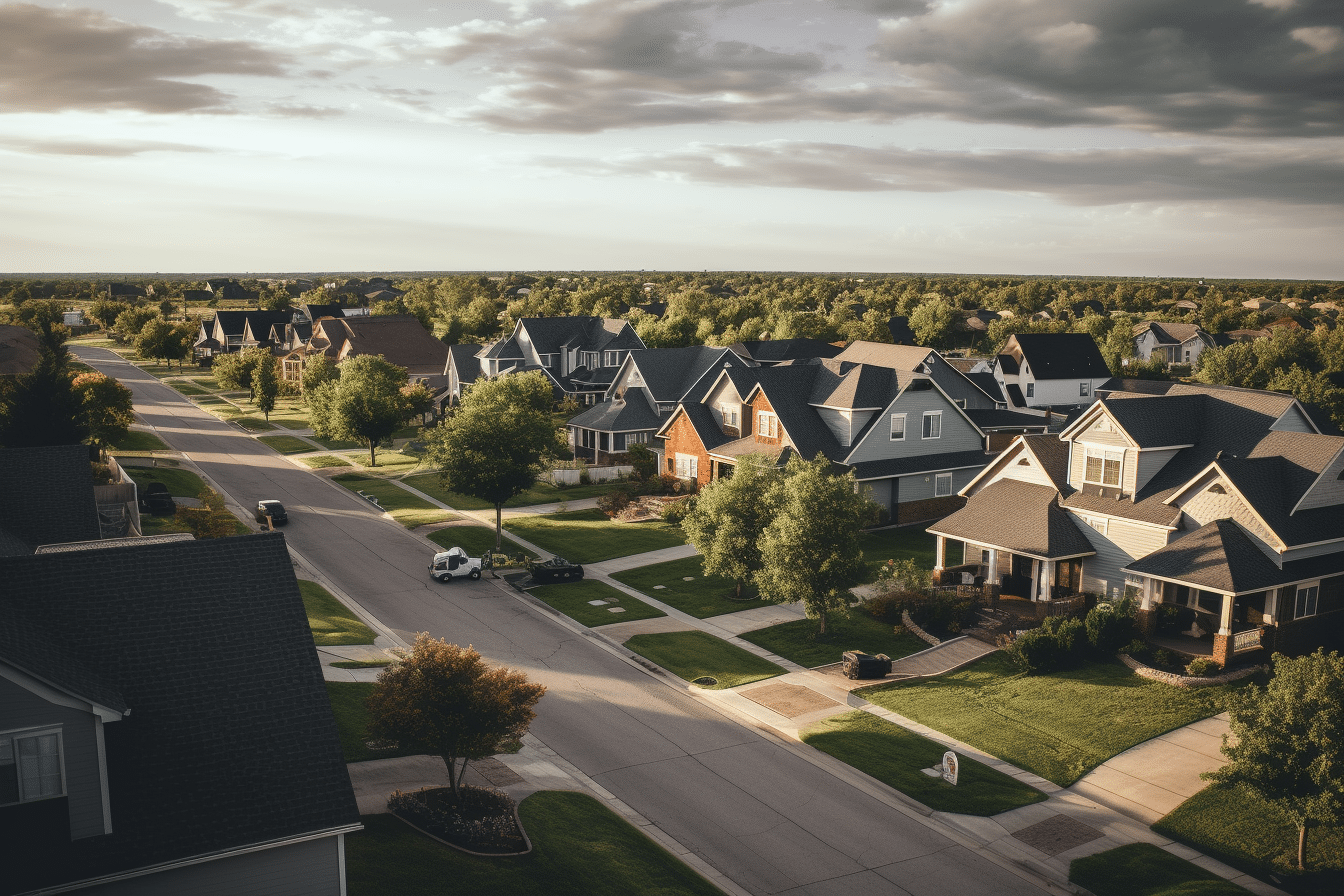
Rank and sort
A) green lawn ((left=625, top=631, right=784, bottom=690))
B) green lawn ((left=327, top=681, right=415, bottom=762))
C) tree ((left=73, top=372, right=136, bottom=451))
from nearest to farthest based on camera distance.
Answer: green lawn ((left=327, top=681, right=415, bottom=762))
green lawn ((left=625, top=631, right=784, bottom=690))
tree ((left=73, top=372, right=136, bottom=451))

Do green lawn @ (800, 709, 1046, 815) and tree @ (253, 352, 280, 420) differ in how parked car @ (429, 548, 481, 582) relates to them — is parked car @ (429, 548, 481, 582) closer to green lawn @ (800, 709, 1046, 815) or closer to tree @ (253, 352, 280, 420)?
green lawn @ (800, 709, 1046, 815)

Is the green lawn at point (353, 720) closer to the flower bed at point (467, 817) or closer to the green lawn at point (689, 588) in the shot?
the flower bed at point (467, 817)

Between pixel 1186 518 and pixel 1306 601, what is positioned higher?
pixel 1186 518

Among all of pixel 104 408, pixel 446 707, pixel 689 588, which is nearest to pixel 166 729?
pixel 446 707

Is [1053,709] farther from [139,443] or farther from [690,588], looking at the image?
[139,443]

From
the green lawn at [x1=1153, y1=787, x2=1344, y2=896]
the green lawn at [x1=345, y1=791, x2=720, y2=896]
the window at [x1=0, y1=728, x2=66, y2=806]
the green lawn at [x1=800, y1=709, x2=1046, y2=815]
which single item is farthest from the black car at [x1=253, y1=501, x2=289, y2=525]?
the green lawn at [x1=1153, y1=787, x2=1344, y2=896]

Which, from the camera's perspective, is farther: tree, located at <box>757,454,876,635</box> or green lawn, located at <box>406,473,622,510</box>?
green lawn, located at <box>406,473,622,510</box>
